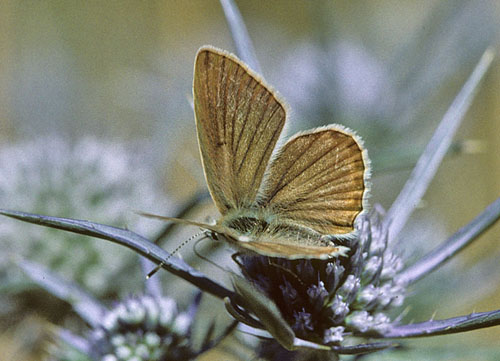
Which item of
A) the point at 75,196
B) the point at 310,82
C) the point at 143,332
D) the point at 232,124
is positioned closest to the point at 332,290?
the point at 232,124

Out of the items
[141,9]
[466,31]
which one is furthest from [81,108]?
[466,31]

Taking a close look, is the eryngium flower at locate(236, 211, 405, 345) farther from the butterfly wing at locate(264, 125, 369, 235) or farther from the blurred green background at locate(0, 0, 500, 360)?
the blurred green background at locate(0, 0, 500, 360)

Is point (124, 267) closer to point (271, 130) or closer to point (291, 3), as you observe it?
point (271, 130)

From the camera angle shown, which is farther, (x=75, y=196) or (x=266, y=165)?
(x=75, y=196)

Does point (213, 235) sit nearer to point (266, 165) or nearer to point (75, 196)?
point (266, 165)

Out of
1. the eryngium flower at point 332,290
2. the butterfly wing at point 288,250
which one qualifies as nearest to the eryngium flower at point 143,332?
the eryngium flower at point 332,290

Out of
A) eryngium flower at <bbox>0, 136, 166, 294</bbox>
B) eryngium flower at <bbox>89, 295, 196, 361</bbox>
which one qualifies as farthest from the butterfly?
eryngium flower at <bbox>0, 136, 166, 294</bbox>
